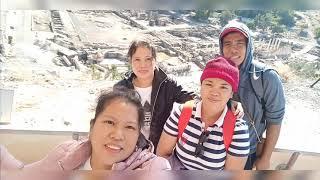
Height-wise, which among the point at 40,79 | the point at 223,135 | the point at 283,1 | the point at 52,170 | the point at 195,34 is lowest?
the point at 52,170

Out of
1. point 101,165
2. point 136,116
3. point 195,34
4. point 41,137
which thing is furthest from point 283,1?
point 41,137

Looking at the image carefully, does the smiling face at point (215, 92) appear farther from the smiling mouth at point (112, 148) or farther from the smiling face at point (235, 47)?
the smiling mouth at point (112, 148)

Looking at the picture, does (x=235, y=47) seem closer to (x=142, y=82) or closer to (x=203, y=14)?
(x=203, y=14)

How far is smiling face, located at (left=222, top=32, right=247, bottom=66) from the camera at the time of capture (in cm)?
159

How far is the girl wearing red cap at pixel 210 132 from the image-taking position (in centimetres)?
160

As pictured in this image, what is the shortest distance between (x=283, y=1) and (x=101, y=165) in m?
0.77

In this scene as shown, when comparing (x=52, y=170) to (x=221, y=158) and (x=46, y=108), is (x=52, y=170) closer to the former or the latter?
(x=46, y=108)

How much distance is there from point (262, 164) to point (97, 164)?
0.56 metres

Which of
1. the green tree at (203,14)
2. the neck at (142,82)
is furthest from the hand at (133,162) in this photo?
the green tree at (203,14)

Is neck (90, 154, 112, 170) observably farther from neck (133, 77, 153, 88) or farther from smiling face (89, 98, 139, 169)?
neck (133, 77, 153, 88)

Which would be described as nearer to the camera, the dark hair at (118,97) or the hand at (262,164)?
the dark hair at (118,97)

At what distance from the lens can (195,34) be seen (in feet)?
5.26

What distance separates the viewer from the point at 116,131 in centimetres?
160

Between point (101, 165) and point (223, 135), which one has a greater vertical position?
point (223, 135)
